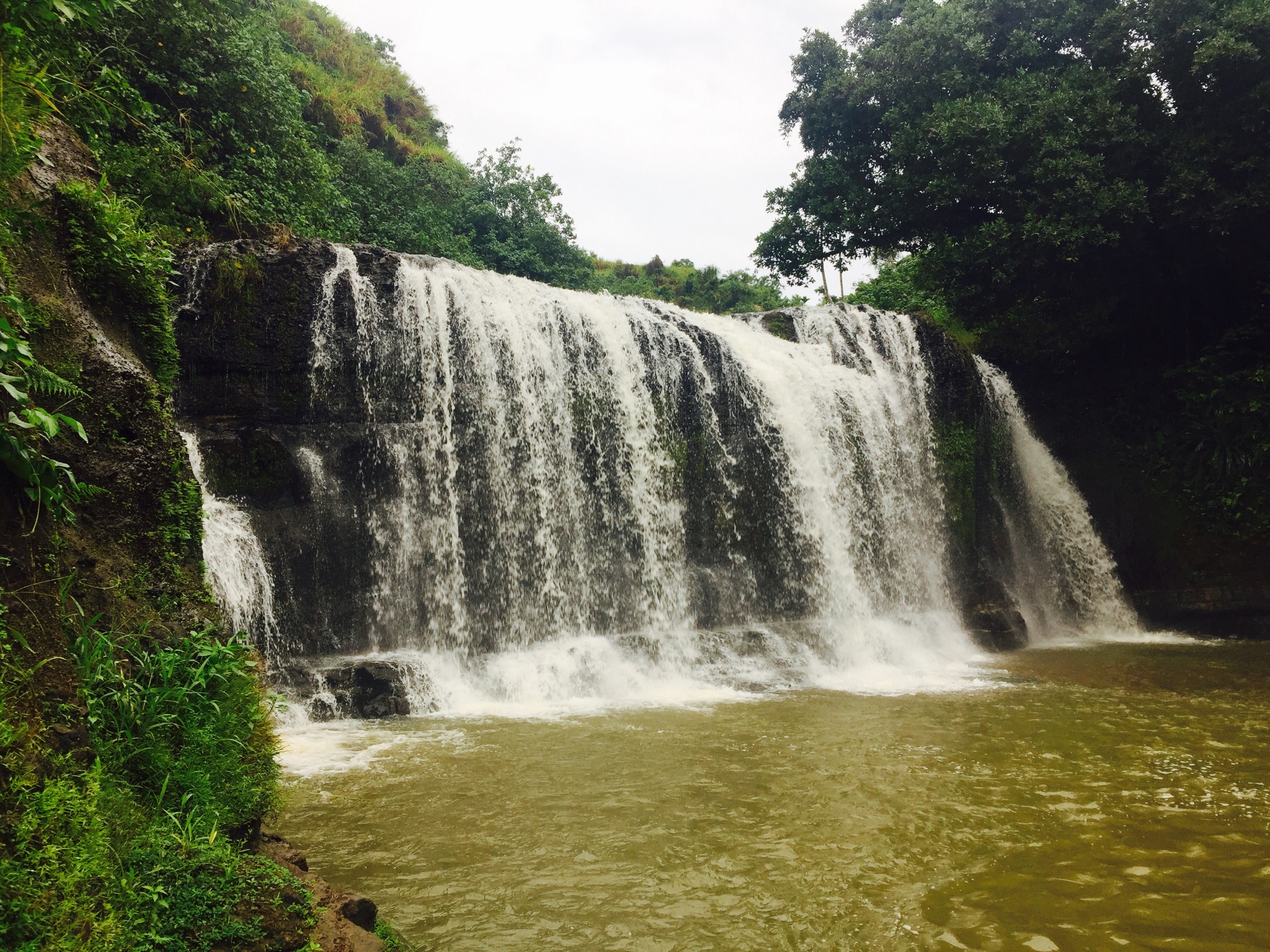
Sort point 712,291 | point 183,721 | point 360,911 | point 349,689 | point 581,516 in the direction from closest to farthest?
1. point 360,911
2. point 183,721
3. point 349,689
4. point 581,516
5. point 712,291

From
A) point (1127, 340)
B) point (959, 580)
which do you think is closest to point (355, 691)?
point (959, 580)

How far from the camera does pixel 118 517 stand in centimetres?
363

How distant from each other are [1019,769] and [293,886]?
5.17m

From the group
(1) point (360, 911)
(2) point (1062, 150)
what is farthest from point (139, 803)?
(2) point (1062, 150)

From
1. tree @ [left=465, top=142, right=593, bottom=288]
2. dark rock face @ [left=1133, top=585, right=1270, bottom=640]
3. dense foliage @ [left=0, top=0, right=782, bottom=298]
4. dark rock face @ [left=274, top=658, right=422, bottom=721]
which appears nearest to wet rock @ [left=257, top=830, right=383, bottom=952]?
dense foliage @ [left=0, top=0, right=782, bottom=298]

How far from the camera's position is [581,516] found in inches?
436

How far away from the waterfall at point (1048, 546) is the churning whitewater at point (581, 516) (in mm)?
398

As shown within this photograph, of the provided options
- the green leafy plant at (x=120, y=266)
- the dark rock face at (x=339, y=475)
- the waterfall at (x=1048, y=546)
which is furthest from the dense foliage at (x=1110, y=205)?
the green leafy plant at (x=120, y=266)

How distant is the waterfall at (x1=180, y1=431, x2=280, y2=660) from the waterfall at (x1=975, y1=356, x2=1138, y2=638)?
42.1 ft

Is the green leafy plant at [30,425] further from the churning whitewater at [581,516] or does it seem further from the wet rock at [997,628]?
the wet rock at [997,628]

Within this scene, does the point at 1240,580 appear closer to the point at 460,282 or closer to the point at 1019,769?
the point at 1019,769

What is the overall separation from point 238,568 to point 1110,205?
15816 millimetres

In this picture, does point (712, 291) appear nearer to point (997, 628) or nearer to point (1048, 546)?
point (1048, 546)

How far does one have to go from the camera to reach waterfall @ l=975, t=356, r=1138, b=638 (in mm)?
14789
